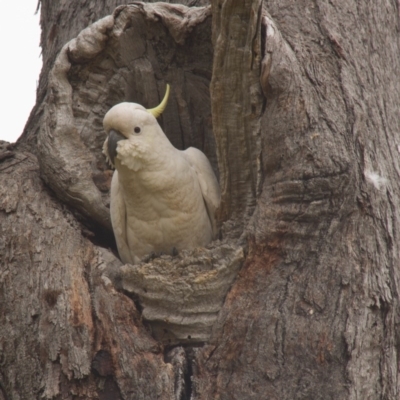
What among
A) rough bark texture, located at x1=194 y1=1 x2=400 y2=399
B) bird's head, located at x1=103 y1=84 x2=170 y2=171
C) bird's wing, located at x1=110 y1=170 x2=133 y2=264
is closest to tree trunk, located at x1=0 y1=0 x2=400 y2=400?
rough bark texture, located at x1=194 y1=1 x2=400 y2=399

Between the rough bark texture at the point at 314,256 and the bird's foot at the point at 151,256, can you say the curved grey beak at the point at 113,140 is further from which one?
the rough bark texture at the point at 314,256

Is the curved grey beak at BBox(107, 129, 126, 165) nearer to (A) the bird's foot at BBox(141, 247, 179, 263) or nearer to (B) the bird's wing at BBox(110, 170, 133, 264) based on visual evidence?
(B) the bird's wing at BBox(110, 170, 133, 264)

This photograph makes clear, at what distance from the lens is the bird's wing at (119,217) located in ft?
11.4

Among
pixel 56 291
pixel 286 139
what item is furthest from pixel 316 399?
pixel 56 291

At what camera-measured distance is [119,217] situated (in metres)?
3.47

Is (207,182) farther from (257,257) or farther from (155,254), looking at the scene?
(257,257)

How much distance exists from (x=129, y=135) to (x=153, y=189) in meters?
0.31

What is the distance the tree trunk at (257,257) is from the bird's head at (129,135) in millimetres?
331

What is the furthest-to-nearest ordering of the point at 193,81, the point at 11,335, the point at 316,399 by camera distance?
the point at 193,81, the point at 11,335, the point at 316,399

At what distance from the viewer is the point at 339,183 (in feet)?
8.61

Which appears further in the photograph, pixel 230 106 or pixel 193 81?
pixel 193 81

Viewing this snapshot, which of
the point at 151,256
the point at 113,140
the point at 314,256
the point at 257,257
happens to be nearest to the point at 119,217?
the point at 151,256

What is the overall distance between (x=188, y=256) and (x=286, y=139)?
76cm

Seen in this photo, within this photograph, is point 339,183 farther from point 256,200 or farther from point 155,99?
point 155,99
